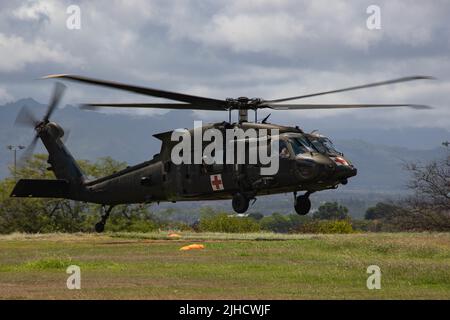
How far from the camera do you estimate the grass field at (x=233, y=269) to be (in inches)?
864

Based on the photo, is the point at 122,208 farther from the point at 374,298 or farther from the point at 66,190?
the point at 374,298

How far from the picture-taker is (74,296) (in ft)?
68.6

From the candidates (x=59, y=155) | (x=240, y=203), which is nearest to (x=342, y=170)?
(x=240, y=203)

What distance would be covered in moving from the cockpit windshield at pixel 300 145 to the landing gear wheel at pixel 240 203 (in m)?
3.41

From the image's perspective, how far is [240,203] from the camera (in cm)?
3903

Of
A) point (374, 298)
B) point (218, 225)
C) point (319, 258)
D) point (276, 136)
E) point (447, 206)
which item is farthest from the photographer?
point (218, 225)

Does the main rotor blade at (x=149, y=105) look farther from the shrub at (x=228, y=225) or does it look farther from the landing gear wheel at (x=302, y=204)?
the shrub at (x=228, y=225)

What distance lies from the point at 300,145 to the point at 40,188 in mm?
16237

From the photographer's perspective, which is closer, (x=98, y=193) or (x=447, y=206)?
(x=98, y=193)

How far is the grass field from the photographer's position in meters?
22.0

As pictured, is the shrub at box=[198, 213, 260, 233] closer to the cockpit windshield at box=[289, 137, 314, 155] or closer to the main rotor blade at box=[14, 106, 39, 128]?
the main rotor blade at box=[14, 106, 39, 128]
